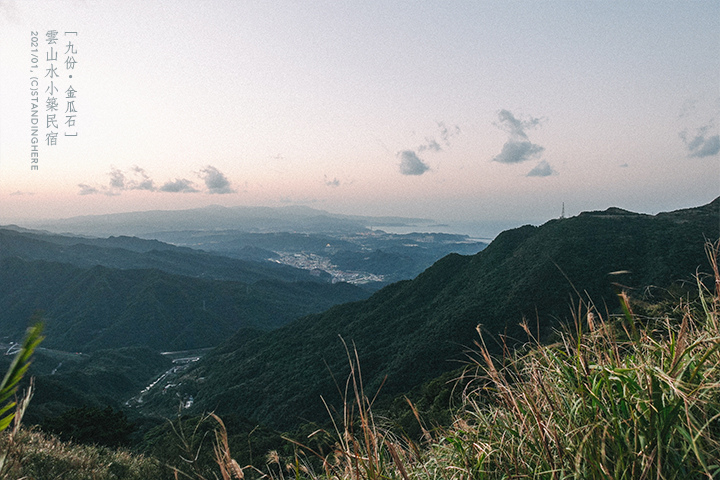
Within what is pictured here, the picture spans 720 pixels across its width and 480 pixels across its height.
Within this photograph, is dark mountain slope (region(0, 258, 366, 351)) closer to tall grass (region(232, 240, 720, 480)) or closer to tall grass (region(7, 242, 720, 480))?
tall grass (region(7, 242, 720, 480))

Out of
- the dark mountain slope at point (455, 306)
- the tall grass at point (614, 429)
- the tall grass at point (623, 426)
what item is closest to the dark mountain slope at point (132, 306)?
the dark mountain slope at point (455, 306)

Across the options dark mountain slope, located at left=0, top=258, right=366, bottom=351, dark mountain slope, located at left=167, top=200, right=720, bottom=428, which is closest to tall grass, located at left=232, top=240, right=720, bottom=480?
dark mountain slope, located at left=167, top=200, right=720, bottom=428

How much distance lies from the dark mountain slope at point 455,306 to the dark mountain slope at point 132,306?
58.1 m

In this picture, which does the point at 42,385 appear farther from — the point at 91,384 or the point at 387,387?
the point at 387,387

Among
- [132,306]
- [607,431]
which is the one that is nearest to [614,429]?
[607,431]

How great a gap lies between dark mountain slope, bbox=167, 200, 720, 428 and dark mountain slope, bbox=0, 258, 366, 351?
5810 centimetres

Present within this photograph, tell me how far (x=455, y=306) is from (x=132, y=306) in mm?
124928

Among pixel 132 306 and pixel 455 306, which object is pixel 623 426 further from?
pixel 132 306

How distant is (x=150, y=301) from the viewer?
135250 millimetres

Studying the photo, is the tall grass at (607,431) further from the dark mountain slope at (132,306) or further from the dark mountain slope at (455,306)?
the dark mountain slope at (132,306)

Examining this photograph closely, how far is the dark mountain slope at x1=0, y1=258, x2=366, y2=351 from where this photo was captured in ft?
401

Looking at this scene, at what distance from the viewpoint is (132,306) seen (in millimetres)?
133500

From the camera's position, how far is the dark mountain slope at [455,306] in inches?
1731

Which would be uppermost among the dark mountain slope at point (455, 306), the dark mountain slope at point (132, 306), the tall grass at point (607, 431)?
the tall grass at point (607, 431)
